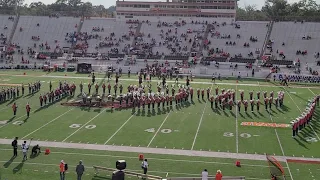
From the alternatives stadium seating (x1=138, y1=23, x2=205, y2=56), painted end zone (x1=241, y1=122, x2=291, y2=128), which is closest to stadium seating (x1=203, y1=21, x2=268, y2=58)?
stadium seating (x1=138, y1=23, x2=205, y2=56)

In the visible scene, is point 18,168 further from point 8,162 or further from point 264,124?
point 264,124

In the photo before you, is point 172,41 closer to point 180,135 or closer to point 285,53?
point 285,53

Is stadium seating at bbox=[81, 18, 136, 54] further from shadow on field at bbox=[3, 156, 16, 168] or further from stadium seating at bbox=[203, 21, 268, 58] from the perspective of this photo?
shadow on field at bbox=[3, 156, 16, 168]

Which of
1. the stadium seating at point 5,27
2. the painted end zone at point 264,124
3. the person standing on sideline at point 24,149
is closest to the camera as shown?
the person standing on sideline at point 24,149

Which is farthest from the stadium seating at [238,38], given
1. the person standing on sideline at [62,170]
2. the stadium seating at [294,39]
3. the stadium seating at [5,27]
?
the person standing on sideline at [62,170]

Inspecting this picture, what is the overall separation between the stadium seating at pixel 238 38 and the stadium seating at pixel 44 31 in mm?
17695

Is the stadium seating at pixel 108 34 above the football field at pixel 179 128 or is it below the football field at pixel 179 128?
above

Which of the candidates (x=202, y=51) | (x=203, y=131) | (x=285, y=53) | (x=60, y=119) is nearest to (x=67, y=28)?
(x=202, y=51)

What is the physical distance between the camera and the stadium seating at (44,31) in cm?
5241

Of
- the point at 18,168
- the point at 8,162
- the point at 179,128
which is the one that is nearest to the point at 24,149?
the point at 8,162

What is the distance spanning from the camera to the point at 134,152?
1716 centimetres

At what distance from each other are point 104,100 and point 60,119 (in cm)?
508

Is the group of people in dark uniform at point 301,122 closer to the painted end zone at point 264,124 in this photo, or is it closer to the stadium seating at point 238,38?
the painted end zone at point 264,124

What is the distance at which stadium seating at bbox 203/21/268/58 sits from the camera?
4722 cm
